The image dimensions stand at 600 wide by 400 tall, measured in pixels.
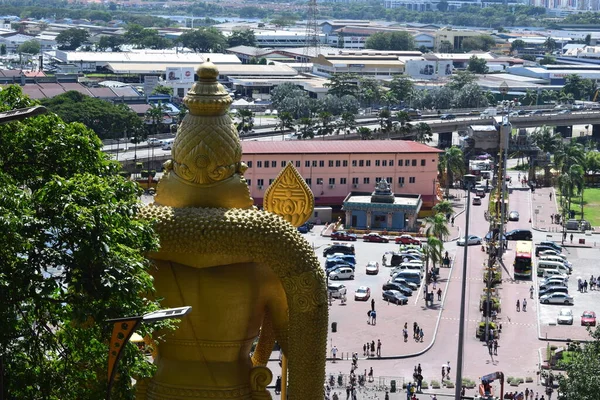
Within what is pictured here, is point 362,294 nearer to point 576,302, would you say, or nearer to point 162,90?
point 576,302

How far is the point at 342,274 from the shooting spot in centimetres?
6247

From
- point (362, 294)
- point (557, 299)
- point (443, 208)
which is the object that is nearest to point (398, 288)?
point (362, 294)

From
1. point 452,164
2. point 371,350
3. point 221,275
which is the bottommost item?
point 452,164

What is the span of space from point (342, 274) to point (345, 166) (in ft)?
68.5

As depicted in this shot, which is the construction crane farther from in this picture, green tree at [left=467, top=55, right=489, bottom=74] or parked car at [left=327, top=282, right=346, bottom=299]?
green tree at [left=467, top=55, right=489, bottom=74]

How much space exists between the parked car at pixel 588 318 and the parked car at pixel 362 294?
27.6ft

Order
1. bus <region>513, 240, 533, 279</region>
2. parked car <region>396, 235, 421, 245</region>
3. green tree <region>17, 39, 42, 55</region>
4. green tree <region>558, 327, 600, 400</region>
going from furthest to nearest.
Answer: green tree <region>17, 39, 42, 55</region>
parked car <region>396, 235, 421, 245</region>
bus <region>513, 240, 533, 279</region>
green tree <region>558, 327, 600, 400</region>

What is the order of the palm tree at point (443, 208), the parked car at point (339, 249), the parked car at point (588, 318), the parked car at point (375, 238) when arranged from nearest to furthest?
the parked car at point (588, 318)
the parked car at point (339, 249)
the parked car at point (375, 238)
the palm tree at point (443, 208)

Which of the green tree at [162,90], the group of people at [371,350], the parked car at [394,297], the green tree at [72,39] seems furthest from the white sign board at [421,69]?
the group of people at [371,350]

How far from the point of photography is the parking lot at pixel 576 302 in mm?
52875

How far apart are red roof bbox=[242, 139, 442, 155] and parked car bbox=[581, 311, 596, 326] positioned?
29.4m

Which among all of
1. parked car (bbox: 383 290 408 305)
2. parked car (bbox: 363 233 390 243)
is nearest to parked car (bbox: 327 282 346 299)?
parked car (bbox: 383 290 408 305)

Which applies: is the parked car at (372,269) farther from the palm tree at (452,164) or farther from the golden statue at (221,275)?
the golden statue at (221,275)

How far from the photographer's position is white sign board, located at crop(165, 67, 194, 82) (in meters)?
142
